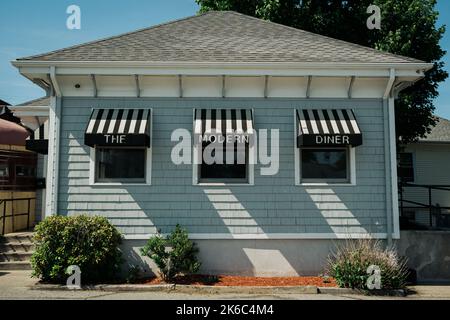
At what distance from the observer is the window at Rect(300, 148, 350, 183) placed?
8.99 metres

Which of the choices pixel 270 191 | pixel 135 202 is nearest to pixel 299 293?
pixel 270 191

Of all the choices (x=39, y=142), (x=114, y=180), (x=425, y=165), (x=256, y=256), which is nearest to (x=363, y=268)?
(x=256, y=256)

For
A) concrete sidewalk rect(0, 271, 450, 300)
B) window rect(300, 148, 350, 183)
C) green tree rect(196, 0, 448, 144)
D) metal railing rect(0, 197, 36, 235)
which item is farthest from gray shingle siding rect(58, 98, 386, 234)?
green tree rect(196, 0, 448, 144)

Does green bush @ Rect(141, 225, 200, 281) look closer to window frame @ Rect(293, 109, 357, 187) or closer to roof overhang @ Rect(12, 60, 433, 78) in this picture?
window frame @ Rect(293, 109, 357, 187)

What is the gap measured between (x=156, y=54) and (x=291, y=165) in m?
4.05

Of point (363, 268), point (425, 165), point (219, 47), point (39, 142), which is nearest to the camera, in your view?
point (363, 268)

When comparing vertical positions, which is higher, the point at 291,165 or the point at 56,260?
the point at 291,165

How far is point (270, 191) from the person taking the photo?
887cm

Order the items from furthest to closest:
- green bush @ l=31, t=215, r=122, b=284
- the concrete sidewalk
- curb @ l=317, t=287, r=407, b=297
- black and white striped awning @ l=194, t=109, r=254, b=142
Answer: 1. black and white striped awning @ l=194, t=109, r=254, b=142
2. green bush @ l=31, t=215, r=122, b=284
3. curb @ l=317, t=287, r=407, b=297
4. the concrete sidewalk

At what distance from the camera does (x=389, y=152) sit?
898 cm

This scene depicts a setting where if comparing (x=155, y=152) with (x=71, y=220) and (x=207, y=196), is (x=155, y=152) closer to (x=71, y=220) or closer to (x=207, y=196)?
(x=207, y=196)

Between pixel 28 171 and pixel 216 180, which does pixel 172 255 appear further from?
pixel 28 171

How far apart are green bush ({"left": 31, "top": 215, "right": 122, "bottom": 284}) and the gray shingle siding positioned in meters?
0.75

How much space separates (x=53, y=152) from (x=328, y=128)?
6.21 m
